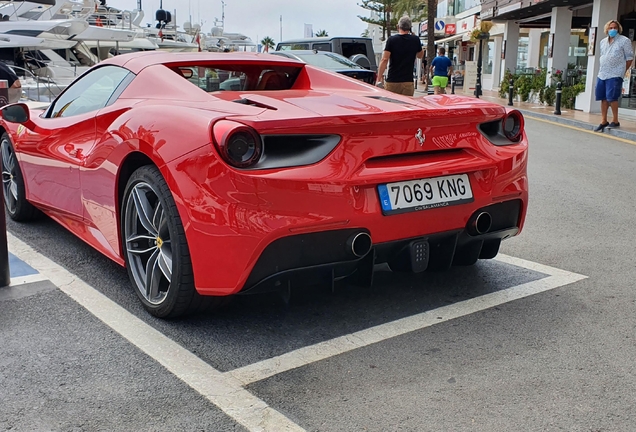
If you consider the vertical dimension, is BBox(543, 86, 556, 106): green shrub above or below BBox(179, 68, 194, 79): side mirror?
below

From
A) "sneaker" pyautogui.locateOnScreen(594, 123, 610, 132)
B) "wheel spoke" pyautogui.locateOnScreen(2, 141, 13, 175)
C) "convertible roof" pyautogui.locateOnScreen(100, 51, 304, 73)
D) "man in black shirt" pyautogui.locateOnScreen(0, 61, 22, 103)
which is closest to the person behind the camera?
"convertible roof" pyautogui.locateOnScreen(100, 51, 304, 73)

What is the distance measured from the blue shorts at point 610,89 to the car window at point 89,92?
10235mm

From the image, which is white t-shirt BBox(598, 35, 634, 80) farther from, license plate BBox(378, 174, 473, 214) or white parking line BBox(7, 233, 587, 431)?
license plate BBox(378, 174, 473, 214)

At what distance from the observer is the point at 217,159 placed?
283 centimetres

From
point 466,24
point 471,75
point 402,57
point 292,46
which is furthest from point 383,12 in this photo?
point 402,57

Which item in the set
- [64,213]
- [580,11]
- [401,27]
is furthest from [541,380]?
[580,11]

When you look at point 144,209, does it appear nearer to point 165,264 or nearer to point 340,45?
point 165,264

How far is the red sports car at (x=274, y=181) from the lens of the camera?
2873 millimetres

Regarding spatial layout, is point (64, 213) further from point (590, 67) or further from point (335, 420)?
point (590, 67)

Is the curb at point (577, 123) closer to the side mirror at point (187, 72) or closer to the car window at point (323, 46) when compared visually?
the car window at point (323, 46)

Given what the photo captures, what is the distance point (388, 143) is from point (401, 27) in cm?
760

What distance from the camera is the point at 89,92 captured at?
4.34 metres

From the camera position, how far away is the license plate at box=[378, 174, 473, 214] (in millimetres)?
3090

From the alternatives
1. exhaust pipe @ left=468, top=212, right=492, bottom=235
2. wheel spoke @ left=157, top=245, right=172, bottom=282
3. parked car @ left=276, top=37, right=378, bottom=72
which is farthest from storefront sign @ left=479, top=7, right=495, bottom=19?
wheel spoke @ left=157, top=245, right=172, bottom=282
